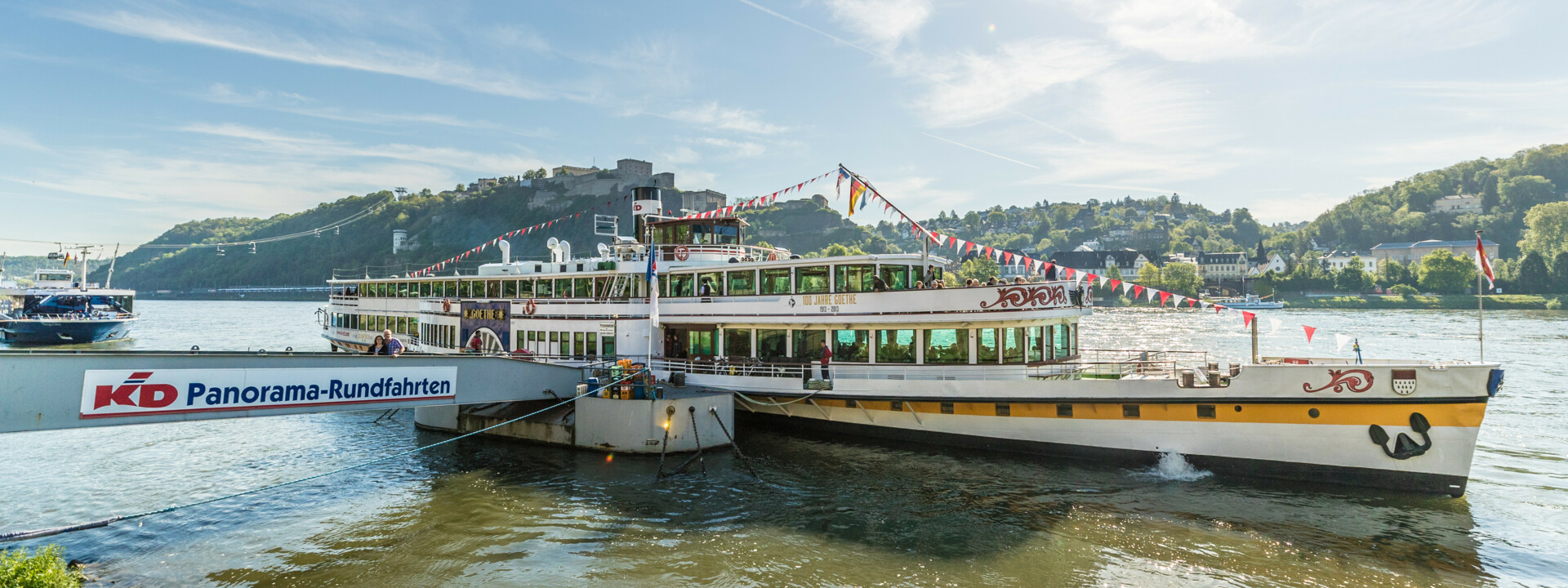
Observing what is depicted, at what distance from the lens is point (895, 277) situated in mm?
19031

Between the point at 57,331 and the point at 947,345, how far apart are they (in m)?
62.5

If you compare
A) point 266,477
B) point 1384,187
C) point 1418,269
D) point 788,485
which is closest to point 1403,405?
point 788,485

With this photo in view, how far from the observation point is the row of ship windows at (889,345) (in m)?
17.8

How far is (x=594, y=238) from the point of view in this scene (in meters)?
130

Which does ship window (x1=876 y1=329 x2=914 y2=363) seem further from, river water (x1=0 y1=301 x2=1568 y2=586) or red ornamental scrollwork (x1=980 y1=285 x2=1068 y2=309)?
red ornamental scrollwork (x1=980 y1=285 x2=1068 y2=309)

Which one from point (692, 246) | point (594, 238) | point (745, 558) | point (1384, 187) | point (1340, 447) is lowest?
point (745, 558)

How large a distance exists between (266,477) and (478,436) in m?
4.81

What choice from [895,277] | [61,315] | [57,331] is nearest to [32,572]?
[895,277]

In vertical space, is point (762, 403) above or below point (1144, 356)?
below

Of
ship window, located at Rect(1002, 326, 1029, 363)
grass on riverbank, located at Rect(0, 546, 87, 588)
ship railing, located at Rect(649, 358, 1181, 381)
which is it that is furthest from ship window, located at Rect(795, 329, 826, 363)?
grass on riverbank, located at Rect(0, 546, 87, 588)

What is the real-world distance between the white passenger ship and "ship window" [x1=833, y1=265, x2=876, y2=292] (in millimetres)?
42

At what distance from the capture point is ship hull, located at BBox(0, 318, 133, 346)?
4859 centimetres

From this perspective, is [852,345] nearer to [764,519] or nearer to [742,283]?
[742,283]

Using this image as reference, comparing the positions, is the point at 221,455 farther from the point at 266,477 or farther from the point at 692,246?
the point at 692,246
